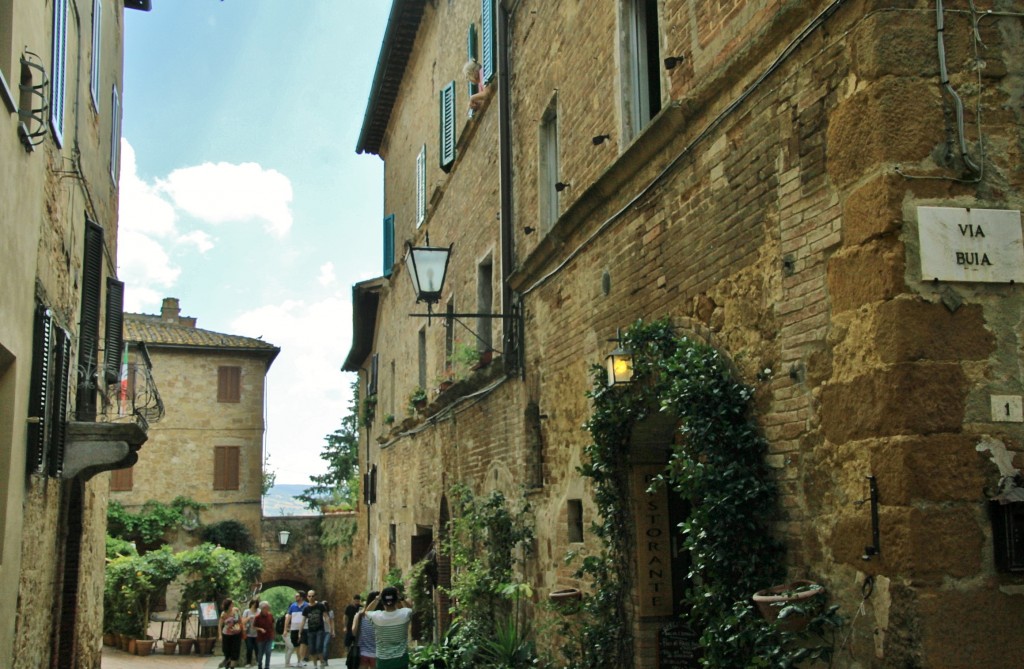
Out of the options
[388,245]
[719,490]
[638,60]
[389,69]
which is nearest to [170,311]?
[388,245]

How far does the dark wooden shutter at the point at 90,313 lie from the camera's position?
33.1ft

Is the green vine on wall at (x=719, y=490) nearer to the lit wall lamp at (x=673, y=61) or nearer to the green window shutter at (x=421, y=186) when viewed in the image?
the lit wall lamp at (x=673, y=61)

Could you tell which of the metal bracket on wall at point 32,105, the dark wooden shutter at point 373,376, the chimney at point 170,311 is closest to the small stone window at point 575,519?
the metal bracket on wall at point 32,105

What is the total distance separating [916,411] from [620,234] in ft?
11.9

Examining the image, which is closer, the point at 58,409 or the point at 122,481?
A: the point at 58,409

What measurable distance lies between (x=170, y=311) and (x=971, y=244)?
3454cm

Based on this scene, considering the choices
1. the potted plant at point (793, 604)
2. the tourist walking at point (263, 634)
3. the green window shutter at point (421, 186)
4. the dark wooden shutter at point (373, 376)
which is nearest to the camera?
the potted plant at point (793, 604)

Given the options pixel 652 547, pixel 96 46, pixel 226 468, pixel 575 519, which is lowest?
pixel 652 547

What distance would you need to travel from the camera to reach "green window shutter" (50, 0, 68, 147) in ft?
25.0

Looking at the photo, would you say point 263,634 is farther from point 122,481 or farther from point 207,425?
point 207,425

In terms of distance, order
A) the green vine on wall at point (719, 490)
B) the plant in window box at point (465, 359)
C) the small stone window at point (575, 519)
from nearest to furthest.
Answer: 1. the green vine on wall at point (719, 490)
2. the small stone window at point (575, 519)
3. the plant in window box at point (465, 359)

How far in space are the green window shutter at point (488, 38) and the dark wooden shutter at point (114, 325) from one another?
5108 mm

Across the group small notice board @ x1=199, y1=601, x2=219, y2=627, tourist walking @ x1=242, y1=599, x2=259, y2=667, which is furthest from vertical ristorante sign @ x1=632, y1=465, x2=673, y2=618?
small notice board @ x1=199, y1=601, x2=219, y2=627

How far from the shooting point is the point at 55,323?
26.4 ft
